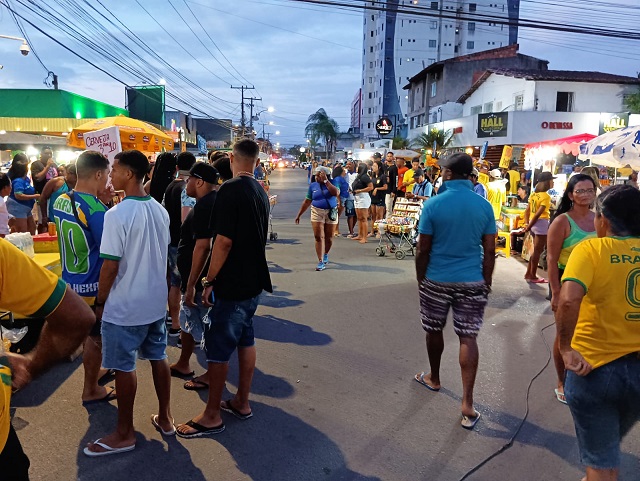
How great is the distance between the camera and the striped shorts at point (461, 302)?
13.0 feet

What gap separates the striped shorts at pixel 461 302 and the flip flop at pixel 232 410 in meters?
1.67

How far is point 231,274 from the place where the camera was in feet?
11.8

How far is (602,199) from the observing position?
2.62 metres

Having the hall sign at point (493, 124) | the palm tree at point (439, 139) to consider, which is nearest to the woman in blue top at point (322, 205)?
the hall sign at point (493, 124)

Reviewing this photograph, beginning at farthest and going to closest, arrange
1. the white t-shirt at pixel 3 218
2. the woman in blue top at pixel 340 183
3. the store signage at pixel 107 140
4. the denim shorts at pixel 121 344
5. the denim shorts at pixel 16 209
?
the woman in blue top at pixel 340 183 → the denim shorts at pixel 16 209 → the store signage at pixel 107 140 → the white t-shirt at pixel 3 218 → the denim shorts at pixel 121 344

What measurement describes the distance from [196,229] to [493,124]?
1051 inches

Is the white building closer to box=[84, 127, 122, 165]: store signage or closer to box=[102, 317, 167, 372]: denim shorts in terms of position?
box=[84, 127, 122, 165]: store signage

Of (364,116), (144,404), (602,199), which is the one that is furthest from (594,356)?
(364,116)

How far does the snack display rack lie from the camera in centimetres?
1067

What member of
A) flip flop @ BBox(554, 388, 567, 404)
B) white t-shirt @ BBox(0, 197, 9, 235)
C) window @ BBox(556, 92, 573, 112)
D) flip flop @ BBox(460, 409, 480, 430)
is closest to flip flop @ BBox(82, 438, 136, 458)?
flip flop @ BBox(460, 409, 480, 430)

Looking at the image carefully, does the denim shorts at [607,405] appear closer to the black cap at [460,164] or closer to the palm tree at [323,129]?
the black cap at [460,164]

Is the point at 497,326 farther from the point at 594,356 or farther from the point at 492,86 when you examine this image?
the point at 492,86

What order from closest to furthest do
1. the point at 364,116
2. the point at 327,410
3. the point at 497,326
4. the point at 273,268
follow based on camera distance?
the point at 327,410
the point at 497,326
the point at 273,268
the point at 364,116

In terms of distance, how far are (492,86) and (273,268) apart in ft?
91.6
